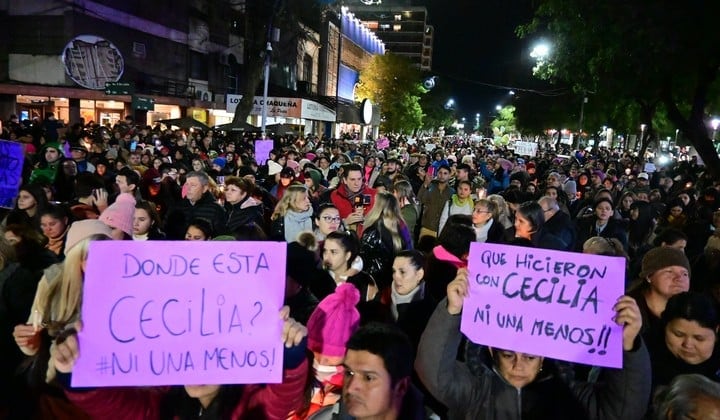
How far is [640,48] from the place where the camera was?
47.1ft

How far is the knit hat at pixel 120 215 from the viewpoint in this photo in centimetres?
512

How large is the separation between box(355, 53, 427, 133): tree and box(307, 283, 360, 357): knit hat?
5358 centimetres

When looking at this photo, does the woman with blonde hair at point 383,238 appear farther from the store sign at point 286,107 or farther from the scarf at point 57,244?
the store sign at point 286,107

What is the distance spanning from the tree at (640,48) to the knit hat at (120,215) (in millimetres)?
12979

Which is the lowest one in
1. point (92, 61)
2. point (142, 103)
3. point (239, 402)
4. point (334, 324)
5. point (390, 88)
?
point (239, 402)

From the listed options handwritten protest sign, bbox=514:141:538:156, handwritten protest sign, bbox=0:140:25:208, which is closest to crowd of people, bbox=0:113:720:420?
handwritten protest sign, bbox=0:140:25:208

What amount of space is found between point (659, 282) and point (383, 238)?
104 inches

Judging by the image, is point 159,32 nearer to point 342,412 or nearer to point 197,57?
point 197,57

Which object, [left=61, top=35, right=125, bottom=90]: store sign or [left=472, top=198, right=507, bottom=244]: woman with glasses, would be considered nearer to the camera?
[left=472, top=198, right=507, bottom=244]: woman with glasses

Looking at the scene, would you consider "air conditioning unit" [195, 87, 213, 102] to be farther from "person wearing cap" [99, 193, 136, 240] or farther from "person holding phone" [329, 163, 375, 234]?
"person wearing cap" [99, 193, 136, 240]

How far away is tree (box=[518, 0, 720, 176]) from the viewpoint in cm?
1337

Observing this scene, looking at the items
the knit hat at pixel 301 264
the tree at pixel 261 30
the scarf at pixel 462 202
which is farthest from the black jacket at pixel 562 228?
the tree at pixel 261 30

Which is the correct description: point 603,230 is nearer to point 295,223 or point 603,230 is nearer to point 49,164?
point 295,223

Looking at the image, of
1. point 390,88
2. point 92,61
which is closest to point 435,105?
point 390,88
